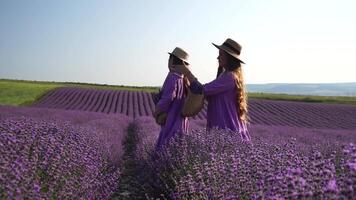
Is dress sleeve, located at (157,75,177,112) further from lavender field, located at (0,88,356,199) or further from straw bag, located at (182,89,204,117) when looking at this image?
lavender field, located at (0,88,356,199)

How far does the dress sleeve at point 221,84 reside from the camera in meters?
5.64

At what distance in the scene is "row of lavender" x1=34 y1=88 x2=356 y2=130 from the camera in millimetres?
21844

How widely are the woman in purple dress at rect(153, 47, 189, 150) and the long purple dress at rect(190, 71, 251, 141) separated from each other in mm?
378

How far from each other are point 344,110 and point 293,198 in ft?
86.9

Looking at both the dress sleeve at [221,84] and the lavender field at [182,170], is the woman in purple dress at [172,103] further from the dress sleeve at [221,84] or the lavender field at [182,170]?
the dress sleeve at [221,84]

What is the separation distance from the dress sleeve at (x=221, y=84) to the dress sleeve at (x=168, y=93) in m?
0.45

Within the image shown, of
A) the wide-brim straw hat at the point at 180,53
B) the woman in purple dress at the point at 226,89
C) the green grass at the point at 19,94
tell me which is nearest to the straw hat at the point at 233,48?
the woman in purple dress at the point at 226,89

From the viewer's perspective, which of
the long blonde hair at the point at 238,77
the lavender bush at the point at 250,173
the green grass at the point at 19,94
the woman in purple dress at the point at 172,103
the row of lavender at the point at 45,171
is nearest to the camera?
the lavender bush at the point at 250,173

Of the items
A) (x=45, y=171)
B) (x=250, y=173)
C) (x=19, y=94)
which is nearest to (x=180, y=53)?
(x=45, y=171)

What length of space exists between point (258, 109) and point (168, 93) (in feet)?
69.8

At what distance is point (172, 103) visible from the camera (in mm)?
6215

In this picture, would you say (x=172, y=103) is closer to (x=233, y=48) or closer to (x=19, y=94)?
(x=233, y=48)

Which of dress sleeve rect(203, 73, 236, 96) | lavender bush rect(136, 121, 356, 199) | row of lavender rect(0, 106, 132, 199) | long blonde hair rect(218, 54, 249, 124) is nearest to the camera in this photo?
lavender bush rect(136, 121, 356, 199)

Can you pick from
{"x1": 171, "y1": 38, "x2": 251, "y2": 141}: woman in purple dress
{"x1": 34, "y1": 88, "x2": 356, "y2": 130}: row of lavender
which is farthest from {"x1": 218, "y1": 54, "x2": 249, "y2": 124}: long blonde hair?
{"x1": 34, "y1": 88, "x2": 356, "y2": 130}: row of lavender
